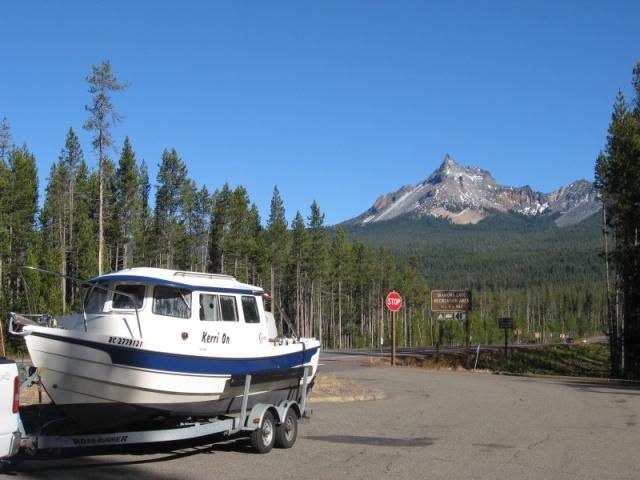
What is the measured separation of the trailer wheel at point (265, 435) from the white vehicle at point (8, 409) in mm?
4080

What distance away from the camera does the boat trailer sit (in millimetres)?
9500

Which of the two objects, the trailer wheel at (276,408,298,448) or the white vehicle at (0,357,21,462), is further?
the trailer wheel at (276,408,298,448)

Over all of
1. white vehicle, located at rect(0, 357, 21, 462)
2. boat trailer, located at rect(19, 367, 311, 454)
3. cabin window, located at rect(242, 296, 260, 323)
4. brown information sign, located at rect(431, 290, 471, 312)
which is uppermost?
brown information sign, located at rect(431, 290, 471, 312)

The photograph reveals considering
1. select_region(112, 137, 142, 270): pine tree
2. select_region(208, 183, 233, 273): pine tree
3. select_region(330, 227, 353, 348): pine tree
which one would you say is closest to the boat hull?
select_region(112, 137, 142, 270): pine tree

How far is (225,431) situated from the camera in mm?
10875

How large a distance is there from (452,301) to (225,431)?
1267 inches

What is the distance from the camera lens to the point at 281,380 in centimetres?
1278

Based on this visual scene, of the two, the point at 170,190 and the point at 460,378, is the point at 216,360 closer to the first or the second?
the point at 460,378

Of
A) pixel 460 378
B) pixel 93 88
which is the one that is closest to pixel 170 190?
pixel 93 88

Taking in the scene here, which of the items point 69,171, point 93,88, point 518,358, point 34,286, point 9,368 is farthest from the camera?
point 69,171

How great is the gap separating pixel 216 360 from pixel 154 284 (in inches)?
59.4

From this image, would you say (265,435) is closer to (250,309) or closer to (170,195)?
(250,309)

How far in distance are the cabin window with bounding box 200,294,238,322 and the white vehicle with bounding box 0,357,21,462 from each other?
359 centimetres

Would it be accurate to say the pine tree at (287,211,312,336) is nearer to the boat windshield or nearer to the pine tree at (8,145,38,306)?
the pine tree at (8,145,38,306)
